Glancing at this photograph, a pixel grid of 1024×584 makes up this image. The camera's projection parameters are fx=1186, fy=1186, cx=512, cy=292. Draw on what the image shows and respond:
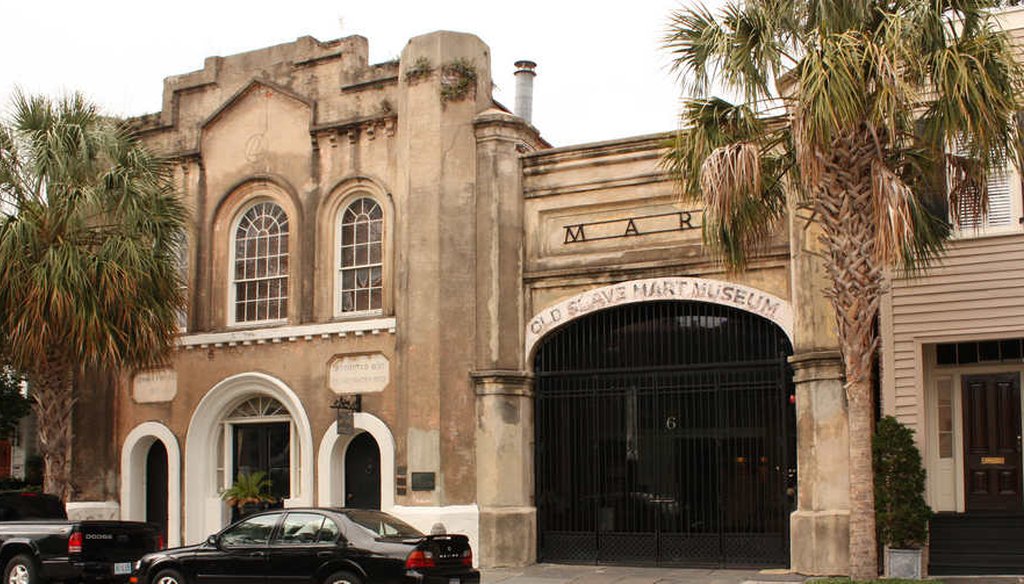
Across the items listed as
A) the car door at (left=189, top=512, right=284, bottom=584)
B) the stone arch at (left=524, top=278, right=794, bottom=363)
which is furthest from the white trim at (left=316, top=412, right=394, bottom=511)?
the car door at (left=189, top=512, right=284, bottom=584)

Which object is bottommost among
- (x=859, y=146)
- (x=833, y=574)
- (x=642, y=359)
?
(x=833, y=574)

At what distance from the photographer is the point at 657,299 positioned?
18047 mm

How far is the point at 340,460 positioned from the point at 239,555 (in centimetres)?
595

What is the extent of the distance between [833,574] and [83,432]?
47.0 feet

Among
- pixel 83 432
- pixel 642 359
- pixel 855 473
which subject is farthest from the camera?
pixel 83 432

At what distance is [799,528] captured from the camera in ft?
53.1

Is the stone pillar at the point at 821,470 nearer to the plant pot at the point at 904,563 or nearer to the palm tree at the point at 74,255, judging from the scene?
the plant pot at the point at 904,563

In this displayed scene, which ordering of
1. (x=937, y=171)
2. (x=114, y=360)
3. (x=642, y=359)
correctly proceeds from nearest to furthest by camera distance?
(x=937, y=171) < (x=642, y=359) < (x=114, y=360)

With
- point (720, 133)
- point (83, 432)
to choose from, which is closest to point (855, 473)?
point (720, 133)

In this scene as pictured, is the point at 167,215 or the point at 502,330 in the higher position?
the point at 167,215

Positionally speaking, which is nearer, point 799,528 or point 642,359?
point 799,528

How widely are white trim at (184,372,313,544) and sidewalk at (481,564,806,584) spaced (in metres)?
5.31

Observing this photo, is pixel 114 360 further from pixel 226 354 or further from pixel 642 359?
pixel 642 359

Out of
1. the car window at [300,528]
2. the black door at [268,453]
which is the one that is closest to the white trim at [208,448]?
the black door at [268,453]
